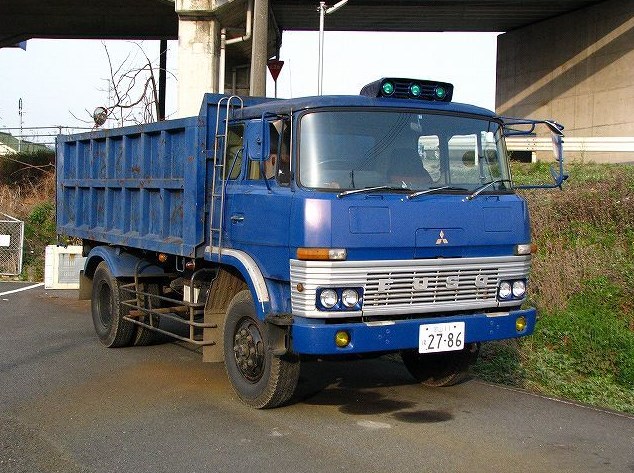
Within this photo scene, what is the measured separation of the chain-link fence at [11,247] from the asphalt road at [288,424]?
29.7 ft

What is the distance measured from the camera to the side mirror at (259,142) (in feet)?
19.6

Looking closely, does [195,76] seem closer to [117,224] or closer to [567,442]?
[117,224]

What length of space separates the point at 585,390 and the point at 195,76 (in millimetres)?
12395

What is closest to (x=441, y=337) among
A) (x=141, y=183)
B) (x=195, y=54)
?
(x=141, y=183)

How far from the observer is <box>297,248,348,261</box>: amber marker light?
220 inches

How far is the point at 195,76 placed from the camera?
17.8 m

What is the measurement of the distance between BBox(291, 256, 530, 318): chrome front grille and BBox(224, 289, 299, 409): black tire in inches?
25.3

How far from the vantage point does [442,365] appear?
7.34 m

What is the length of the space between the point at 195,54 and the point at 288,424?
1345cm

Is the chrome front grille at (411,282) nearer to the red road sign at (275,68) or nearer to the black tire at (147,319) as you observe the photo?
the black tire at (147,319)

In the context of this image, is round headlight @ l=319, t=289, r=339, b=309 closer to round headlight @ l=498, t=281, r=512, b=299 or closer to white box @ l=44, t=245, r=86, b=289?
round headlight @ l=498, t=281, r=512, b=299

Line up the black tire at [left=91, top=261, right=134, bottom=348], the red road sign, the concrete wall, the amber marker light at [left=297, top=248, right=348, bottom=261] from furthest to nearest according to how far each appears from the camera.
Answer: the concrete wall → the red road sign → the black tire at [left=91, top=261, right=134, bottom=348] → the amber marker light at [left=297, top=248, right=348, bottom=261]

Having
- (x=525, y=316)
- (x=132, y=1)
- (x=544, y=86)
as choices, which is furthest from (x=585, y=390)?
(x=544, y=86)

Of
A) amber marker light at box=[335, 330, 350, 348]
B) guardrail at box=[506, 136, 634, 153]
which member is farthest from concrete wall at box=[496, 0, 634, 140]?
amber marker light at box=[335, 330, 350, 348]
